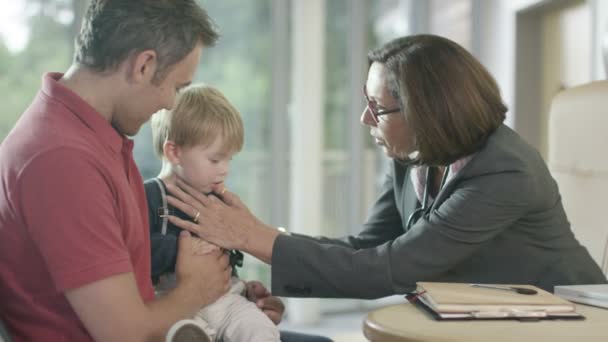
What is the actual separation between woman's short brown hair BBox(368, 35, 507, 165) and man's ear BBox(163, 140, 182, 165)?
0.59 metres

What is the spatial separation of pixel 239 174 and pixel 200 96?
2.99m

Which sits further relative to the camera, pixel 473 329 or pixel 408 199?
pixel 408 199

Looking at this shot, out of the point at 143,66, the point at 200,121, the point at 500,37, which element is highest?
the point at 500,37

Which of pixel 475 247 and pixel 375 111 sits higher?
pixel 375 111

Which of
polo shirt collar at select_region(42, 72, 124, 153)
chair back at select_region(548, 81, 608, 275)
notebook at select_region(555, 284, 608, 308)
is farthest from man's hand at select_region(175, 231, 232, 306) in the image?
chair back at select_region(548, 81, 608, 275)

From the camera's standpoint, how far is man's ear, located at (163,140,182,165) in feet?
6.61

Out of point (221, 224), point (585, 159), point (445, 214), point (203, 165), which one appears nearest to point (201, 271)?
point (221, 224)

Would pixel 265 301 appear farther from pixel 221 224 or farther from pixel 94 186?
pixel 94 186

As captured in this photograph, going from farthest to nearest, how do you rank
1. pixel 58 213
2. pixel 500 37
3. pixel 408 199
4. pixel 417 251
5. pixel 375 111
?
1. pixel 500 37
2. pixel 408 199
3. pixel 375 111
4. pixel 417 251
5. pixel 58 213

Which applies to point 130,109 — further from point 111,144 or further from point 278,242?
point 278,242

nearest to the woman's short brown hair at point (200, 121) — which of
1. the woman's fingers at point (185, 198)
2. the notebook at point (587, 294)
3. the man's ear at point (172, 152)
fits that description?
the man's ear at point (172, 152)

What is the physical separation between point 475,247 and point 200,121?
0.75m

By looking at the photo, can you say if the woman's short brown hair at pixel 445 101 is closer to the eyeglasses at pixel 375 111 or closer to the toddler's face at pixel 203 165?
the eyeglasses at pixel 375 111

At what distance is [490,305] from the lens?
1470 mm
